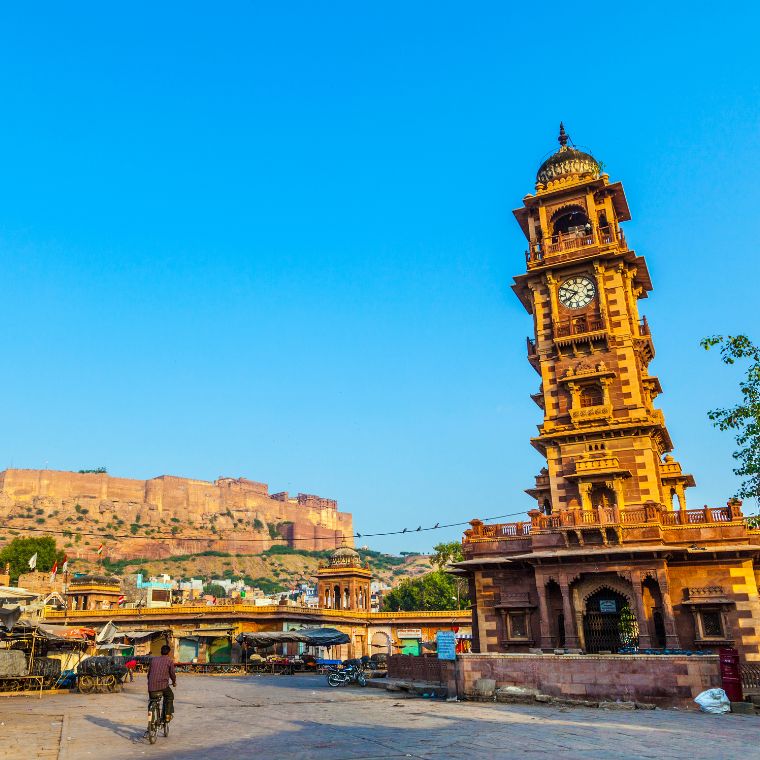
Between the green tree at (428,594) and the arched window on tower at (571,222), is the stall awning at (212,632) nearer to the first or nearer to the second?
the green tree at (428,594)

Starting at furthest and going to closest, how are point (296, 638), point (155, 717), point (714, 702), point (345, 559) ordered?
point (345, 559) < point (296, 638) < point (714, 702) < point (155, 717)

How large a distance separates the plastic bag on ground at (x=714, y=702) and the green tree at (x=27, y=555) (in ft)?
239

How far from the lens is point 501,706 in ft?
63.3

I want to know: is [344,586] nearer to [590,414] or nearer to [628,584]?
[590,414]

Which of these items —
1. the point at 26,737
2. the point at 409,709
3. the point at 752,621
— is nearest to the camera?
the point at 26,737

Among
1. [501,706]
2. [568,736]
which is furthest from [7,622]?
[568,736]

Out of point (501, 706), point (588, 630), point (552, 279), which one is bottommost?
point (501, 706)

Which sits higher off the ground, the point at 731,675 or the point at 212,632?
the point at 212,632

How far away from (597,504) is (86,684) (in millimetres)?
21565

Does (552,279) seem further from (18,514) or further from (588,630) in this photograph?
(18,514)

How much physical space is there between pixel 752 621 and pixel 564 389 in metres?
12.1

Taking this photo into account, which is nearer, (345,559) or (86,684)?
(86,684)

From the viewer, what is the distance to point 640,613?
25984mm

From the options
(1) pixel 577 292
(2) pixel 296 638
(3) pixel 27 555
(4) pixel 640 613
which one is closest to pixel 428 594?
(3) pixel 27 555
